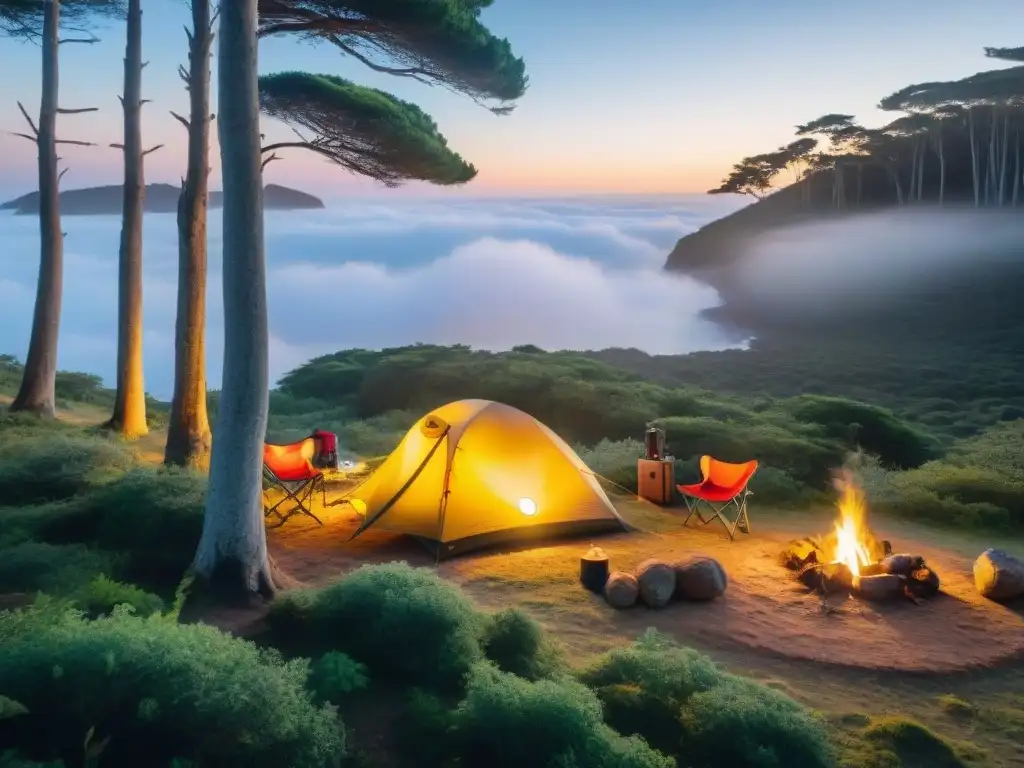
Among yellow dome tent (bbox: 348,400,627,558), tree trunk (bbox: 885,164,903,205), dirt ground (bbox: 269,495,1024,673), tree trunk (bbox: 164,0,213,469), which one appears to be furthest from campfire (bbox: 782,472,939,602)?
tree trunk (bbox: 885,164,903,205)

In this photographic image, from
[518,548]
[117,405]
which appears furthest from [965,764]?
[117,405]

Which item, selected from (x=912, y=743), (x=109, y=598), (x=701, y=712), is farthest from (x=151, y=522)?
(x=912, y=743)

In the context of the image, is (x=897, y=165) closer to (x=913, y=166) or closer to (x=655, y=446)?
(x=913, y=166)

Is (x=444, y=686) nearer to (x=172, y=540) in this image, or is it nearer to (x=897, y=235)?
(x=172, y=540)

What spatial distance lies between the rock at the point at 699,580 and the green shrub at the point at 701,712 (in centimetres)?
147

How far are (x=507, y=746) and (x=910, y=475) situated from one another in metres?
9.13

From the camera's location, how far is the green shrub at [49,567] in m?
5.33

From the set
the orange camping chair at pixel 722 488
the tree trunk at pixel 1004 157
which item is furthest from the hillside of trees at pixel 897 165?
the orange camping chair at pixel 722 488

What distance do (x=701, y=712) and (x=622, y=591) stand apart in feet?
6.67

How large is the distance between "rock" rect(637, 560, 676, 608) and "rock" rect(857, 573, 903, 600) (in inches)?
58.7

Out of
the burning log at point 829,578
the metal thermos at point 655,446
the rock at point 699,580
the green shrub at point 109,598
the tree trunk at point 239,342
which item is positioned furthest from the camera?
the metal thermos at point 655,446

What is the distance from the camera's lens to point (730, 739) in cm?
391

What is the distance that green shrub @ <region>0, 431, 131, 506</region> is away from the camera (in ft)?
26.0

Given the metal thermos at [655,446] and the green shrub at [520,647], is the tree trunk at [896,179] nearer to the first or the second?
the metal thermos at [655,446]
